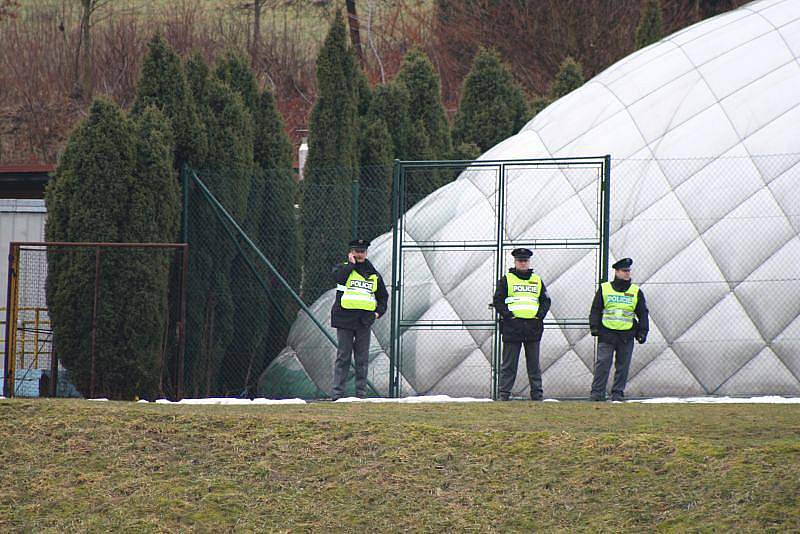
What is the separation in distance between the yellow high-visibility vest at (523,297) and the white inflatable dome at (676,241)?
174 cm

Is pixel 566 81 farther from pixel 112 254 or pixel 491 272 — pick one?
pixel 112 254

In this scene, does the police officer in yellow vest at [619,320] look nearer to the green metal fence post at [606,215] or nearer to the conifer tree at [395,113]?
the green metal fence post at [606,215]

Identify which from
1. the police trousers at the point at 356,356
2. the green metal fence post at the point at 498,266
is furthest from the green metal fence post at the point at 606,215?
the police trousers at the point at 356,356

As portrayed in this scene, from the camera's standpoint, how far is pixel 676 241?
14625 millimetres

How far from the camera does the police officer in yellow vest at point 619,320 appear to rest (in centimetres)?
1292

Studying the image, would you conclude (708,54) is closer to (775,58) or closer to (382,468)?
(775,58)

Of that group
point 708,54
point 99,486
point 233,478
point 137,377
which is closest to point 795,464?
point 233,478

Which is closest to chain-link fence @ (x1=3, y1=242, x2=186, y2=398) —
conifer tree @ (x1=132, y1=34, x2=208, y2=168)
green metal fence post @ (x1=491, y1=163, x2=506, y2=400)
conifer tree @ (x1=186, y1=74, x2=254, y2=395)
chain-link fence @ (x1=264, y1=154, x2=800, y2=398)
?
conifer tree @ (x1=186, y1=74, x2=254, y2=395)

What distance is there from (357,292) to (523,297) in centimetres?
171

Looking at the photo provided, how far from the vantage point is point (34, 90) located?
143ft

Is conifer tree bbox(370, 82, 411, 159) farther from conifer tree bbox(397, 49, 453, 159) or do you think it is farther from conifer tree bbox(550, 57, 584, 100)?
conifer tree bbox(550, 57, 584, 100)

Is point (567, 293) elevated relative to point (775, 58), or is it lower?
lower

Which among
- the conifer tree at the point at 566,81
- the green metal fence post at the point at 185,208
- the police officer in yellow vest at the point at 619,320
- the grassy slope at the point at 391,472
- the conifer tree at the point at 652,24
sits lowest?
the grassy slope at the point at 391,472

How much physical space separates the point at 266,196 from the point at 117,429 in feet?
23.3
